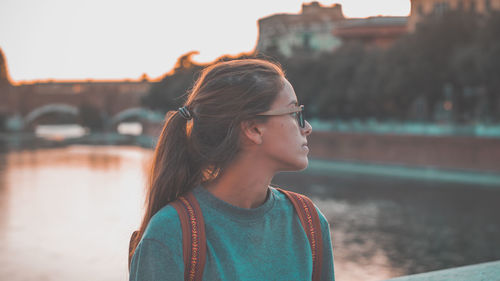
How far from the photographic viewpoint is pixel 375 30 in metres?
46.4

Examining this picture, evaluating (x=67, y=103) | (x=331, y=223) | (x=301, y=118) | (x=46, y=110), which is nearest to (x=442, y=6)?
(x=331, y=223)

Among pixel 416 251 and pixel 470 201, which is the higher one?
pixel 416 251

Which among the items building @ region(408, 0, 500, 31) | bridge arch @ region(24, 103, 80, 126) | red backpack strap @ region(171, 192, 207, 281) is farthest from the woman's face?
bridge arch @ region(24, 103, 80, 126)

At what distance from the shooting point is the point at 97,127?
73750mm

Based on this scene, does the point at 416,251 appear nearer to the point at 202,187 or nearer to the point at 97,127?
the point at 202,187

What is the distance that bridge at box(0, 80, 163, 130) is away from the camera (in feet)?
240

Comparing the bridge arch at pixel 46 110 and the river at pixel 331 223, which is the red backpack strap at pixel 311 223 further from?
the bridge arch at pixel 46 110

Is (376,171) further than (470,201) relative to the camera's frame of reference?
Yes

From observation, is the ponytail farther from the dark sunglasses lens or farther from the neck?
the dark sunglasses lens

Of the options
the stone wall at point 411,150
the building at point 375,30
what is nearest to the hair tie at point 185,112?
the stone wall at point 411,150

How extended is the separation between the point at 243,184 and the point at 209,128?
162 mm

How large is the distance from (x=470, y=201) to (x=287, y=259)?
59.5ft

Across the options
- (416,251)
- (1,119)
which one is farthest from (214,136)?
(1,119)

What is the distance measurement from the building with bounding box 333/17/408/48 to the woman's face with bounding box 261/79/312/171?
45.6 m
